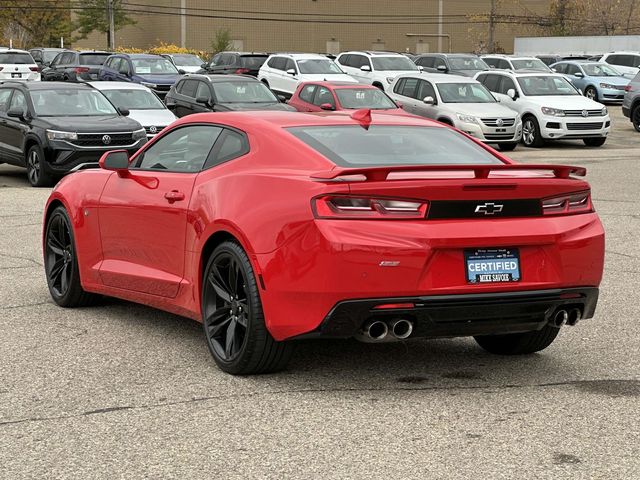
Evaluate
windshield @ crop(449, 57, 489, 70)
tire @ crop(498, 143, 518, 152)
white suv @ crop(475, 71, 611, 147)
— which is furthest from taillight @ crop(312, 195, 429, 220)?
windshield @ crop(449, 57, 489, 70)

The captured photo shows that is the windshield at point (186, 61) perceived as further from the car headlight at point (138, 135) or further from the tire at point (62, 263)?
the tire at point (62, 263)

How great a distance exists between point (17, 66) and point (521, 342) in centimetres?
4056

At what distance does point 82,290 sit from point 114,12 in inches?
2814

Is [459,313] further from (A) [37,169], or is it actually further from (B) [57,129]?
(A) [37,169]

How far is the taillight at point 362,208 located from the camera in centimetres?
595

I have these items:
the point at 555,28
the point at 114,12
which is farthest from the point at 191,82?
the point at 555,28

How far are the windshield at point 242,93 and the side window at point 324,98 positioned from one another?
96 centimetres

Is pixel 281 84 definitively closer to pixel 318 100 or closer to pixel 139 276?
pixel 318 100

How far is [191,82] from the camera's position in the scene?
89.4ft

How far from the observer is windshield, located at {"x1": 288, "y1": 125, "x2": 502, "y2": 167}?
675 cm

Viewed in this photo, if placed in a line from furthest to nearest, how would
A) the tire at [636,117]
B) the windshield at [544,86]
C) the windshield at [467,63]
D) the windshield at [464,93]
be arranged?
the windshield at [467,63], the tire at [636,117], the windshield at [544,86], the windshield at [464,93]

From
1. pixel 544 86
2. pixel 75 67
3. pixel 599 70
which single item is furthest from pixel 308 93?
pixel 599 70

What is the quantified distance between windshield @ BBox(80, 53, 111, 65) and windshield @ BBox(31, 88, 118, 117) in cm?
2395

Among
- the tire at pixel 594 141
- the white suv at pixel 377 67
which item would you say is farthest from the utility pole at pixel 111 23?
the tire at pixel 594 141
